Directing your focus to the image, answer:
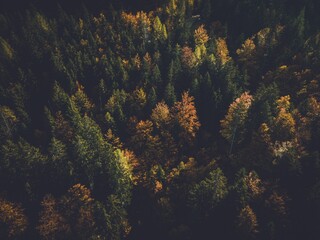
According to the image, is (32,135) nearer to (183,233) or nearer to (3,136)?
(3,136)

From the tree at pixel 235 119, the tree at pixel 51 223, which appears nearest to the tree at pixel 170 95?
the tree at pixel 235 119

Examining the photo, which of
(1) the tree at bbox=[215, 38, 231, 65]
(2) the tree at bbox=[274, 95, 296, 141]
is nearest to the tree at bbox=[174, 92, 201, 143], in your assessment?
(2) the tree at bbox=[274, 95, 296, 141]

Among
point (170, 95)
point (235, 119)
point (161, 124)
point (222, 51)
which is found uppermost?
point (222, 51)

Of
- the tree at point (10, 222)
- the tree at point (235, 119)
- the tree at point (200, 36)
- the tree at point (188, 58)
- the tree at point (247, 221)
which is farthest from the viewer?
the tree at point (200, 36)

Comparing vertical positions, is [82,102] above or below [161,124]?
above

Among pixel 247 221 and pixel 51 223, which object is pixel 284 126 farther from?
pixel 51 223

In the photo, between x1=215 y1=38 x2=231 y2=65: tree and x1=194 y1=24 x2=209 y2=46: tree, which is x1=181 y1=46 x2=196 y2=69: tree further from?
x1=194 y1=24 x2=209 y2=46: tree

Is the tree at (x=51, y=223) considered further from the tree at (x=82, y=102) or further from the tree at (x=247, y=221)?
the tree at (x=247, y=221)

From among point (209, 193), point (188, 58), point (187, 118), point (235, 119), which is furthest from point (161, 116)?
point (209, 193)
